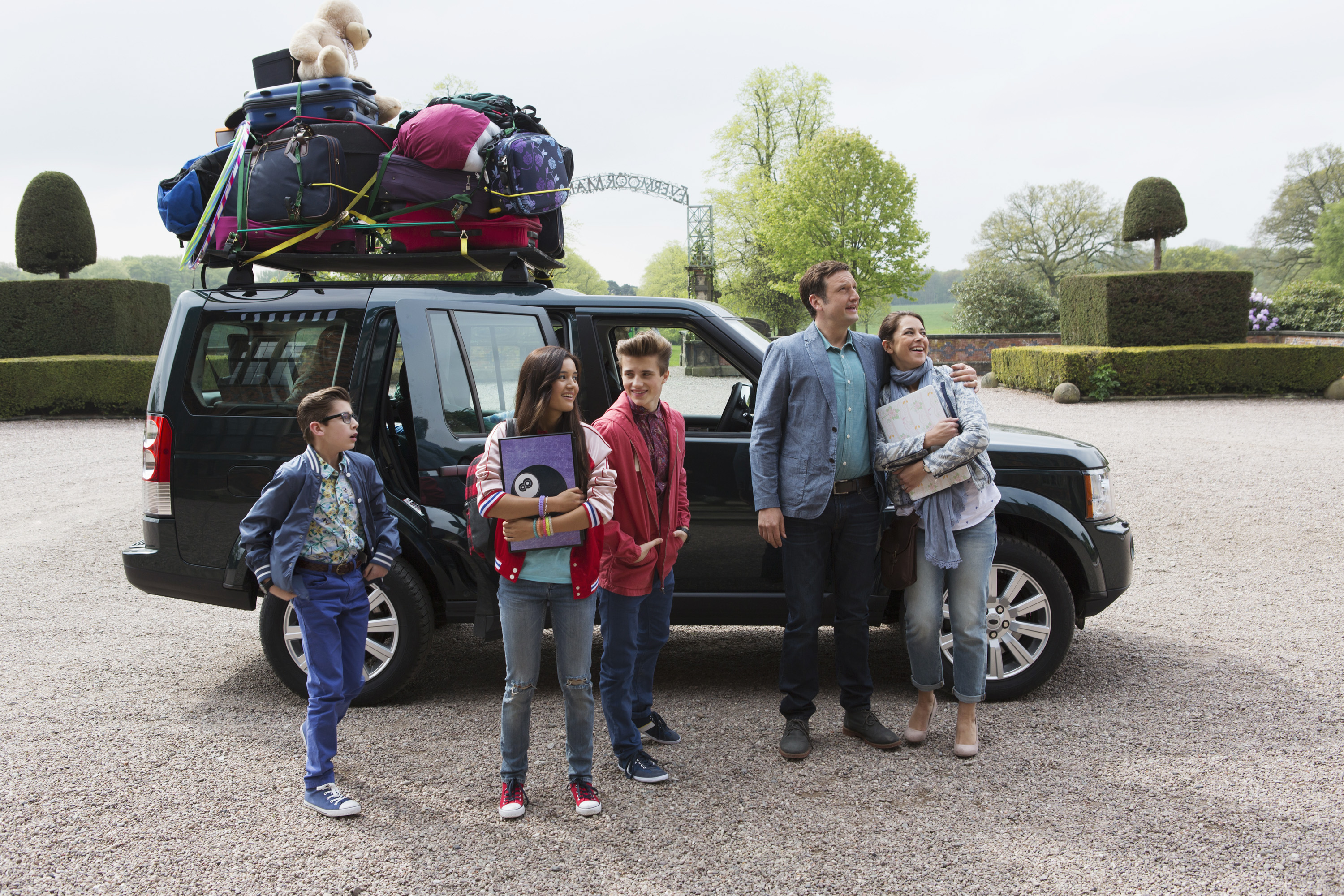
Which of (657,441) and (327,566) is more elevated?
(657,441)

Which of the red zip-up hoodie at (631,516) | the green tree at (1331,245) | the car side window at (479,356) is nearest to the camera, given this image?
the red zip-up hoodie at (631,516)

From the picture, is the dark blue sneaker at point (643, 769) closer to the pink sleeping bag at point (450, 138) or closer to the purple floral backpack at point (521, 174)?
the purple floral backpack at point (521, 174)

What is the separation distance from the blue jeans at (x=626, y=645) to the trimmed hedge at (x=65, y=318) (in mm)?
21704

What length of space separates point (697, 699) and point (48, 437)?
15903 millimetres

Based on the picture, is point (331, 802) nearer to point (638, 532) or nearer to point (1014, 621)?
point (638, 532)

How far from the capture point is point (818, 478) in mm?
3490

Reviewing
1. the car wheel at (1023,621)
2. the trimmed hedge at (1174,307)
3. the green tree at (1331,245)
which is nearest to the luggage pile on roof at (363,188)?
the car wheel at (1023,621)

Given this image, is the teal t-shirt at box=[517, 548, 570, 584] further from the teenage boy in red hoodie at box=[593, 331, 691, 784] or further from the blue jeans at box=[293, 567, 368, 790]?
the blue jeans at box=[293, 567, 368, 790]

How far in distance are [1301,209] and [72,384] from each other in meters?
53.7

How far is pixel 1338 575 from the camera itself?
616 centimetres

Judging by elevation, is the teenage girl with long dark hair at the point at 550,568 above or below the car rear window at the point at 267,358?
below

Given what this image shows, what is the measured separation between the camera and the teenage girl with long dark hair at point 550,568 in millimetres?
2912

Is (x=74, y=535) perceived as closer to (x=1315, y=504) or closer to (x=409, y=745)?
(x=409, y=745)

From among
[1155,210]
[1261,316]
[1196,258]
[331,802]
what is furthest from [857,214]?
[1196,258]
